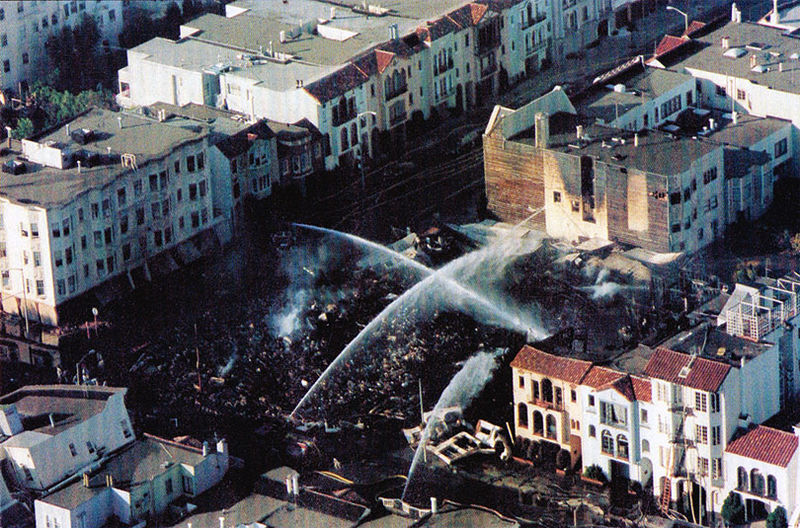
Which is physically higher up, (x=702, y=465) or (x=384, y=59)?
(x=384, y=59)

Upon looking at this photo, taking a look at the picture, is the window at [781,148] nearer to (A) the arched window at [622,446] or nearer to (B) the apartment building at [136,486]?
(A) the arched window at [622,446]

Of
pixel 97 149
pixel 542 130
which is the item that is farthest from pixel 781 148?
pixel 97 149

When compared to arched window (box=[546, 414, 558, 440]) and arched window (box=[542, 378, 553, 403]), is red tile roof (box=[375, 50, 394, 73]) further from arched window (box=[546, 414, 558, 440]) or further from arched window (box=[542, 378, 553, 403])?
arched window (box=[546, 414, 558, 440])

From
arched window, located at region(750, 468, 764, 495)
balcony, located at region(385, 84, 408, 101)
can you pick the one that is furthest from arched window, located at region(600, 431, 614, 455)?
balcony, located at region(385, 84, 408, 101)

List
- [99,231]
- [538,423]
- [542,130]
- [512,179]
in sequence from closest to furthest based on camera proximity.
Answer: [538,423] → [99,231] → [542,130] → [512,179]

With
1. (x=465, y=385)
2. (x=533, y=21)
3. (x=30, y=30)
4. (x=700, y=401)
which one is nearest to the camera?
(x=700, y=401)

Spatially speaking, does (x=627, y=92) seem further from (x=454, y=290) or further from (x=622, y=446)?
(x=622, y=446)

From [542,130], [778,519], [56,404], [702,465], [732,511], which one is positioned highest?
[542,130]

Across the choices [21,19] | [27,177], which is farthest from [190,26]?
[27,177]
